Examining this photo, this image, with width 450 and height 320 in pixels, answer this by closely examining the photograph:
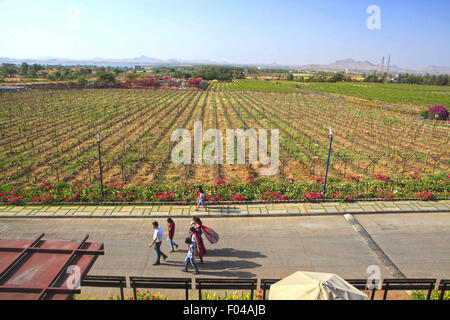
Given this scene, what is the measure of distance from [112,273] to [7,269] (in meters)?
3.22

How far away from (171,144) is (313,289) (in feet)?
56.1

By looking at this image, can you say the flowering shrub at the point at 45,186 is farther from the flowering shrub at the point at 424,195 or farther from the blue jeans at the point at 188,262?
the flowering shrub at the point at 424,195

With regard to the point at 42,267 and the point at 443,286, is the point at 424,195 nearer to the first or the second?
the point at 443,286

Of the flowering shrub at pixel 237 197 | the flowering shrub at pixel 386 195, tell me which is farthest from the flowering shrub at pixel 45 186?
the flowering shrub at pixel 386 195

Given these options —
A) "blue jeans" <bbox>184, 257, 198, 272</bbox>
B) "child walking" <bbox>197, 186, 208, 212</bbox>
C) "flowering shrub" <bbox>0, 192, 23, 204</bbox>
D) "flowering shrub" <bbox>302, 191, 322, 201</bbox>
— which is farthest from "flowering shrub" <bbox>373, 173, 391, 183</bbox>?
"flowering shrub" <bbox>0, 192, 23, 204</bbox>

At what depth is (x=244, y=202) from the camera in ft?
39.3

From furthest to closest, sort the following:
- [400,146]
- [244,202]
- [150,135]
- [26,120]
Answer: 1. [26,120]
2. [150,135]
3. [400,146]
4. [244,202]

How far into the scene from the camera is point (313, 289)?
5117 mm

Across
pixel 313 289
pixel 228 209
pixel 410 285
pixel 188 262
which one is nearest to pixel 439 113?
pixel 228 209

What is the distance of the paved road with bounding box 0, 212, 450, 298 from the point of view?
26.8ft

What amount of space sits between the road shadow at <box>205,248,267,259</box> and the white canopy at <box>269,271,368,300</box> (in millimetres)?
2952

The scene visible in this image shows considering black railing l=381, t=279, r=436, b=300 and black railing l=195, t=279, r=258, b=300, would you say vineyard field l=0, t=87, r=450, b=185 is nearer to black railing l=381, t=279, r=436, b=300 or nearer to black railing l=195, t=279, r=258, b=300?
black railing l=195, t=279, r=258, b=300
